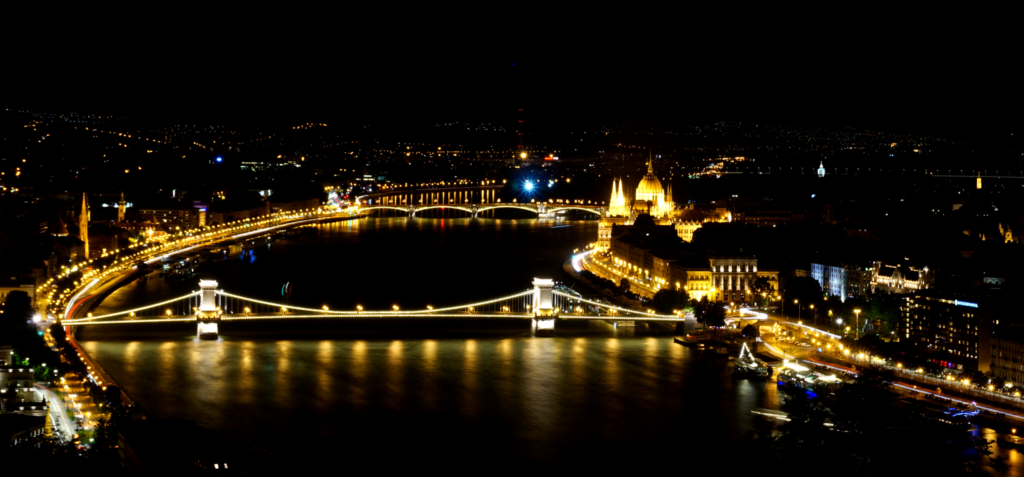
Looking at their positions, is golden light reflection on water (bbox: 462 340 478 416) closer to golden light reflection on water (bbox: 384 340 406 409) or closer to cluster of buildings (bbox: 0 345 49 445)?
golden light reflection on water (bbox: 384 340 406 409)

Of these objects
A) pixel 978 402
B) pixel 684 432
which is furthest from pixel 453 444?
pixel 978 402

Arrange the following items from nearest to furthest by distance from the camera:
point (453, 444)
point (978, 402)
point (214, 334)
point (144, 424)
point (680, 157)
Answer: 1. point (144, 424)
2. point (453, 444)
3. point (978, 402)
4. point (214, 334)
5. point (680, 157)

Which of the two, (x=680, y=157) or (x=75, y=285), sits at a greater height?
(x=680, y=157)

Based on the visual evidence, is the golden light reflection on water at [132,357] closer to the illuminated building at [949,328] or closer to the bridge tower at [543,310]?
the bridge tower at [543,310]

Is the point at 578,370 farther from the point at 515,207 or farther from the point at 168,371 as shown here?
the point at 515,207

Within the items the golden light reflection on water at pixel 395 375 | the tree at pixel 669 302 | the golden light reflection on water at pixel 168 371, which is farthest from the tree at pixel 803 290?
the golden light reflection on water at pixel 168 371

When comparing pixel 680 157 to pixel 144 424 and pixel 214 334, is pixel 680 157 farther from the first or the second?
pixel 144 424

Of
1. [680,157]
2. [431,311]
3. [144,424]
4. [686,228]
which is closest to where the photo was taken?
[144,424]
